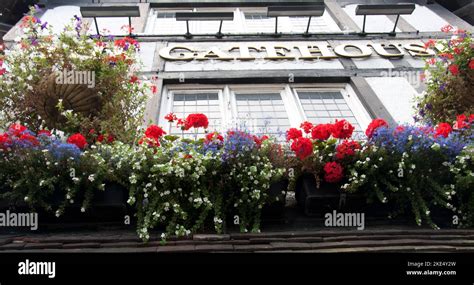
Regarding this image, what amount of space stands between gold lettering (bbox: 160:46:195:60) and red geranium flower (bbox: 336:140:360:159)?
4705 millimetres

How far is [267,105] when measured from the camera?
328 inches

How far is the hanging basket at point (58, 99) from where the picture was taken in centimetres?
602

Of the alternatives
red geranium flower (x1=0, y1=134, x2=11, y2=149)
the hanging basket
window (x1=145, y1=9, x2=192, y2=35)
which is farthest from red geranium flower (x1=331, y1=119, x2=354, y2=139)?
window (x1=145, y1=9, x2=192, y2=35)

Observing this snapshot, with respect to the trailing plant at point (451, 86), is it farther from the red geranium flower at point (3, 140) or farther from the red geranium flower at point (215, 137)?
the red geranium flower at point (3, 140)

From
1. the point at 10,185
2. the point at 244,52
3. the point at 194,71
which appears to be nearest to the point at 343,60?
the point at 244,52

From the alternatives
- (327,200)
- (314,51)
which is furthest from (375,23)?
(327,200)

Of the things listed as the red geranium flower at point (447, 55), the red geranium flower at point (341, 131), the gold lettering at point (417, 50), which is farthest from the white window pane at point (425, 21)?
the red geranium flower at point (341, 131)

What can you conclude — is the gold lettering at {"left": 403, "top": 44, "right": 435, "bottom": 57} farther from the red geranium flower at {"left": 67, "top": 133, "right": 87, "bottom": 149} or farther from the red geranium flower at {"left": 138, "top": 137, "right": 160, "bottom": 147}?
the red geranium flower at {"left": 67, "top": 133, "right": 87, "bottom": 149}

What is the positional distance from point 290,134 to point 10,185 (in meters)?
2.87

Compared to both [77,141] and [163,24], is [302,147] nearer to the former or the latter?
[77,141]

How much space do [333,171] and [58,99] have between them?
331 centimetres

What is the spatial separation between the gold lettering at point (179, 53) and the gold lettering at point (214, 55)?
0.63 feet
